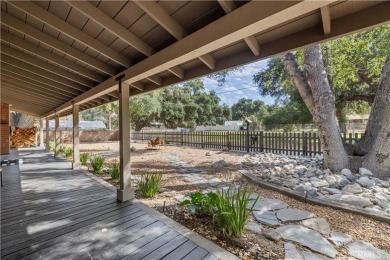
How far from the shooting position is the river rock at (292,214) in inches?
118

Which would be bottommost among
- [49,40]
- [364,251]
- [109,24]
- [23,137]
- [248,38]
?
[364,251]

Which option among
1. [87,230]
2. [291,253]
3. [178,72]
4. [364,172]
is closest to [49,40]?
[178,72]

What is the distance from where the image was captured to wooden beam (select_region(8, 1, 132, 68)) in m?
2.24

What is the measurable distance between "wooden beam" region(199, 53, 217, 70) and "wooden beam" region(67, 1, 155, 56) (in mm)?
701

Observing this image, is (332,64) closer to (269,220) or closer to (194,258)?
(269,220)

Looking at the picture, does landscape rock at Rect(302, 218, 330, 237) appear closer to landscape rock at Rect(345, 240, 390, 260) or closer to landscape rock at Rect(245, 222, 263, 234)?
landscape rock at Rect(345, 240, 390, 260)

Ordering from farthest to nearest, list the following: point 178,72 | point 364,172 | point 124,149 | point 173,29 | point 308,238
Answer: point 364,172
point 124,149
point 178,72
point 308,238
point 173,29

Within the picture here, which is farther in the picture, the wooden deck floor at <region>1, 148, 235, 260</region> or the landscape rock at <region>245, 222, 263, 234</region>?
the landscape rock at <region>245, 222, 263, 234</region>

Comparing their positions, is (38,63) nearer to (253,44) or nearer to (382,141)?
(253,44)

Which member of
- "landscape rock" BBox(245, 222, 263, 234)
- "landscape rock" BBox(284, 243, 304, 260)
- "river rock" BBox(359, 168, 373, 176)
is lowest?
"landscape rock" BBox(284, 243, 304, 260)

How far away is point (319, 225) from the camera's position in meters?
2.78

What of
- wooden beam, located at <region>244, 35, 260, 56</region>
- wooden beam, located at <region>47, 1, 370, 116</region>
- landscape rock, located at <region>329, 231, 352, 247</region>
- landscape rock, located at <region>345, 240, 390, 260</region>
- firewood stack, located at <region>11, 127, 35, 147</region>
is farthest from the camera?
firewood stack, located at <region>11, 127, 35, 147</region>

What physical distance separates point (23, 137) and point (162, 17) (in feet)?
58.1

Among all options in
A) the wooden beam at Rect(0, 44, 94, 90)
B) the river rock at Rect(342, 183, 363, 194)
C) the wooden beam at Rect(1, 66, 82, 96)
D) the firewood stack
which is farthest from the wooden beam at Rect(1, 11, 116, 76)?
the firewood stack
